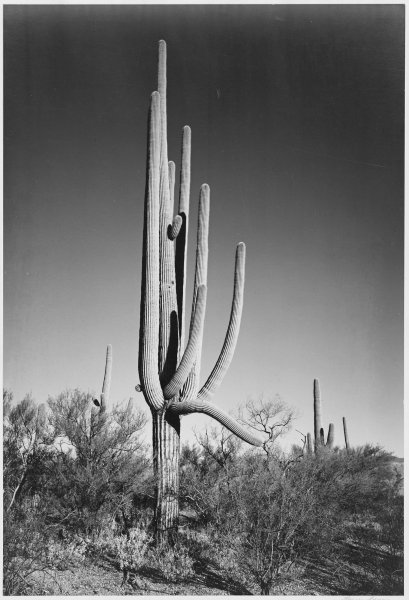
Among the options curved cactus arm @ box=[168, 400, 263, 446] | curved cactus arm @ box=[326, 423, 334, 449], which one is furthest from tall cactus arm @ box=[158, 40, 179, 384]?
curved cactus arm @ box=[326, 423, 334, 449]

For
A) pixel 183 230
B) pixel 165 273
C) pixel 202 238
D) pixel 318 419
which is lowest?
pixel 318 419

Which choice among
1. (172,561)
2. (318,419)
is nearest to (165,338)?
(172,561)

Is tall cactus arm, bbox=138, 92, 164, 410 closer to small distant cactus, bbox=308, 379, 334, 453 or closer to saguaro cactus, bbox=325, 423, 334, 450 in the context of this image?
small distant cactus, bbox=308, 379, 334, 453

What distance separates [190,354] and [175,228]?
2476 mm

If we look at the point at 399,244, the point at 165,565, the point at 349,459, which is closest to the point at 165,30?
the point at 399,244

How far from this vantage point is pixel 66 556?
26.8 feet

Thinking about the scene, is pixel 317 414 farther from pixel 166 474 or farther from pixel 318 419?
pixel 166 474

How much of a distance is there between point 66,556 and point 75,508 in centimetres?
160

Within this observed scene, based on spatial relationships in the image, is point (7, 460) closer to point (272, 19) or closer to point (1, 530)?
point (1, 530)

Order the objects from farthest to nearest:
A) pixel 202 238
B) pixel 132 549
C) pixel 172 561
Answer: pixel 202 238 < pixel 132 549 < pixel 172 561

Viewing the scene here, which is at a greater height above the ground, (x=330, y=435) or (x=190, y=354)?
(x=330, y=435)

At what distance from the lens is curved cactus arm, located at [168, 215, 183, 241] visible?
376 inches

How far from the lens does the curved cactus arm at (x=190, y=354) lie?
873 centimetres

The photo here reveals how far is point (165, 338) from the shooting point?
9469mm
